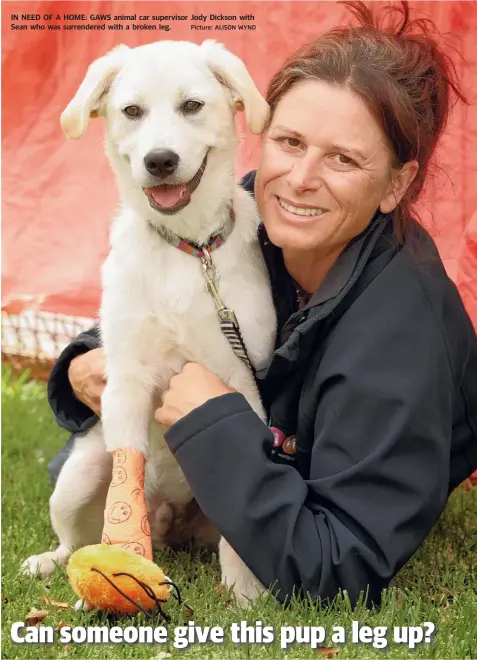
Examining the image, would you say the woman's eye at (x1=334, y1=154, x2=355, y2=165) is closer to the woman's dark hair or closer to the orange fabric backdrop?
the woman's dark hair

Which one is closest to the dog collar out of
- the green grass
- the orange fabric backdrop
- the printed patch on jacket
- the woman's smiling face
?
the woman's smiling face

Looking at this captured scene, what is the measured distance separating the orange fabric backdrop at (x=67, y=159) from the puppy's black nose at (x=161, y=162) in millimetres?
1404

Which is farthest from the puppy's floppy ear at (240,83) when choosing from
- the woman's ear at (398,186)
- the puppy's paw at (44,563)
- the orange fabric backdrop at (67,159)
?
the puppy's paw at (44,563)

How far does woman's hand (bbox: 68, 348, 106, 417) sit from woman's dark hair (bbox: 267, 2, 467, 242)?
93 centimetres

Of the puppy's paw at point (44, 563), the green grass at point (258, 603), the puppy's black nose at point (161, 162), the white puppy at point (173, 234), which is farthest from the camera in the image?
the puppy's paw at point (44, 563)

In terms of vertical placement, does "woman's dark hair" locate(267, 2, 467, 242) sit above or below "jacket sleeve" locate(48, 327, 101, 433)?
above

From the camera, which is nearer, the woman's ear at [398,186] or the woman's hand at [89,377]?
the woman's ear at [398,186]

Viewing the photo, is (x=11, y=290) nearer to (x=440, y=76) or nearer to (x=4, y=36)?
(x=4, y=36)

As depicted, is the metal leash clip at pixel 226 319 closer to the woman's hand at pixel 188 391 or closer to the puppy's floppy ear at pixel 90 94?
the woman's hand at pixel 188 391

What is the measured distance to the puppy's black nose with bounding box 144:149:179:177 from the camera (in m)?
2.12

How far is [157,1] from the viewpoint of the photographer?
351 centimetres

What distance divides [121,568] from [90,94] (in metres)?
1.22

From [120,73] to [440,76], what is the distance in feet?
2.81

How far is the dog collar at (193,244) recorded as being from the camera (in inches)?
93.1
